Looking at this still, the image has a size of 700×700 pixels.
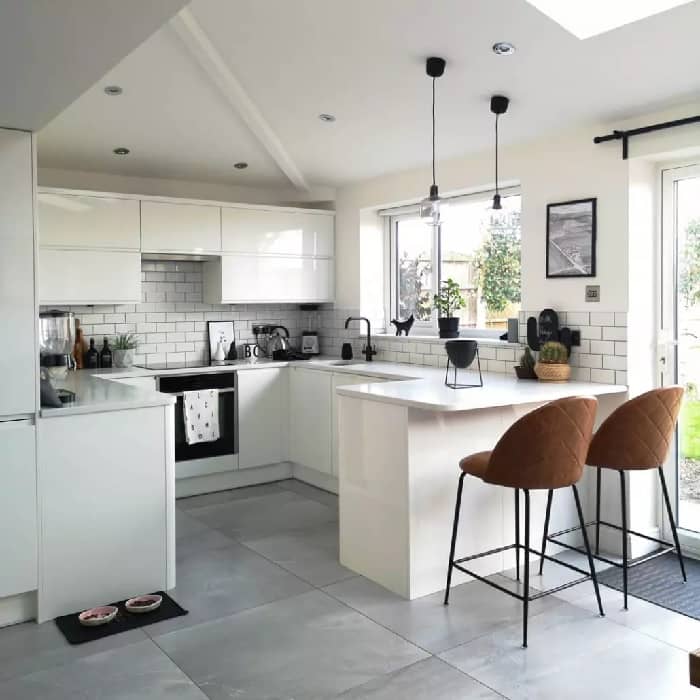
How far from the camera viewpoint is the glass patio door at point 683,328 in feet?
12.8

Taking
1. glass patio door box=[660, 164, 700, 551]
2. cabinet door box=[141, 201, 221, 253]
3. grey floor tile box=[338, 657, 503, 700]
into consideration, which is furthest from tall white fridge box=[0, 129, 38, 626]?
glass patio door box=[660, 164, 700, 551]

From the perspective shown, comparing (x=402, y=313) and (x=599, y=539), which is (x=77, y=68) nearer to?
(x=599, y=539)

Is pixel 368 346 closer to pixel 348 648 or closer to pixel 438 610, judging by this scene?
pixel 438 610

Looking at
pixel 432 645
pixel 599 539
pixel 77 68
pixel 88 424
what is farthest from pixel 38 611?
pixel 599 539

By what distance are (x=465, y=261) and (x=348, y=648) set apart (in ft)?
10.1

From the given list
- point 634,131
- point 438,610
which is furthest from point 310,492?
point 634,131

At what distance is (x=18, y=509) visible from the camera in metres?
Answer: 3.09

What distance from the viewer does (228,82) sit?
4.16 m

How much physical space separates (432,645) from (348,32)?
9.07 feet

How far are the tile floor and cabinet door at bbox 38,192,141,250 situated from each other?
7.55 ft

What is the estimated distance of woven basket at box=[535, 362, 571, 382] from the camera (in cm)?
404

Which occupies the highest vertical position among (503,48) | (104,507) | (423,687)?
(503,48)

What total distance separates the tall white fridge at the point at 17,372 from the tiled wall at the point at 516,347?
2725 mm

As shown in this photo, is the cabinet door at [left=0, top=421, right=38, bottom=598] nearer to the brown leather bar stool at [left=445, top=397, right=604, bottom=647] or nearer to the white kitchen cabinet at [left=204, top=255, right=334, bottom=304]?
the brown leather bar stool at [left=445, top=397, right=604, bottom=647]
